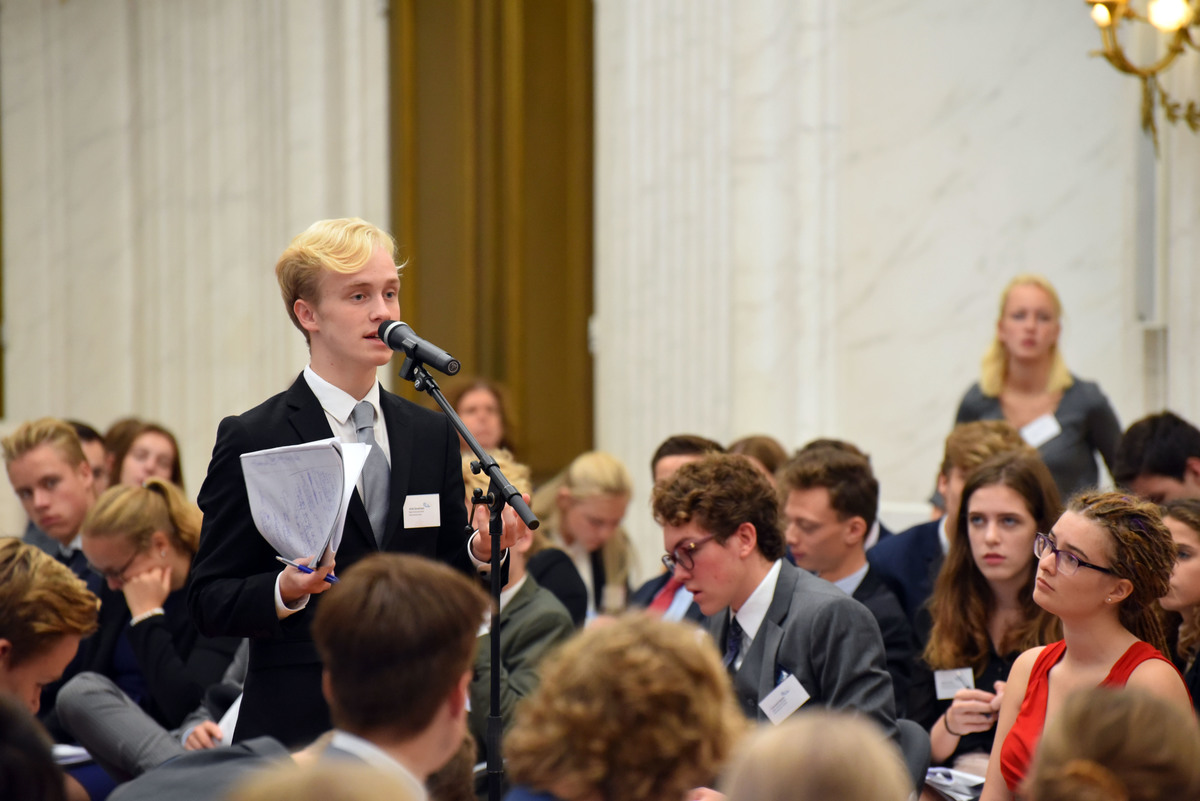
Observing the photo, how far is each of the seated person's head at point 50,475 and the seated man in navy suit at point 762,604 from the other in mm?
2477

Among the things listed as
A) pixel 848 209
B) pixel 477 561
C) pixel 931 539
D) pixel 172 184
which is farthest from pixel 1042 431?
pixel 172 184

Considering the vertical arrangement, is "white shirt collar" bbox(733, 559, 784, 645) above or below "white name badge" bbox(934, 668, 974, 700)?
above

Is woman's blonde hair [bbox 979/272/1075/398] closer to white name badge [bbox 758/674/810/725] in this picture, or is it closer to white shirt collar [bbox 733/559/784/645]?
white shirt collar [bbox 733/559/784/645]

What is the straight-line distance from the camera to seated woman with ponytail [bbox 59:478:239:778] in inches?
137

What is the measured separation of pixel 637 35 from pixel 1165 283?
278 centimetres

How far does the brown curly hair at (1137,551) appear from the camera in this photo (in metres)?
2.65

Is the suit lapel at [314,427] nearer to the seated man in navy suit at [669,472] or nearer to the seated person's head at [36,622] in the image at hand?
the seated person's head at [36,622]

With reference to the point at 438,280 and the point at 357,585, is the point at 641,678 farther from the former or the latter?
the point at 438,280

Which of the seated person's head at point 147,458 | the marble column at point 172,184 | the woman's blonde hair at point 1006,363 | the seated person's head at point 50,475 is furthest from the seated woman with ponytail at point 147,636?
the marble column at point 172,184

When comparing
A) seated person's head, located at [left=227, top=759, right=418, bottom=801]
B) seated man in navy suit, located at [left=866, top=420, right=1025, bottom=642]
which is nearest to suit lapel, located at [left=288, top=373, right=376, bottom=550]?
seated person's head, located at [left=227, top=759, right=418, bottom=801]

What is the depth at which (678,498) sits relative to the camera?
3.00 metres

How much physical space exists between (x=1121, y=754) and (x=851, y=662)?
1250 mm

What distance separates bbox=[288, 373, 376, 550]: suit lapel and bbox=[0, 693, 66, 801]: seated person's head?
0.79 metres

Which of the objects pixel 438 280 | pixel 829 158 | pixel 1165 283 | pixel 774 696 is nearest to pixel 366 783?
pixel 774 696
